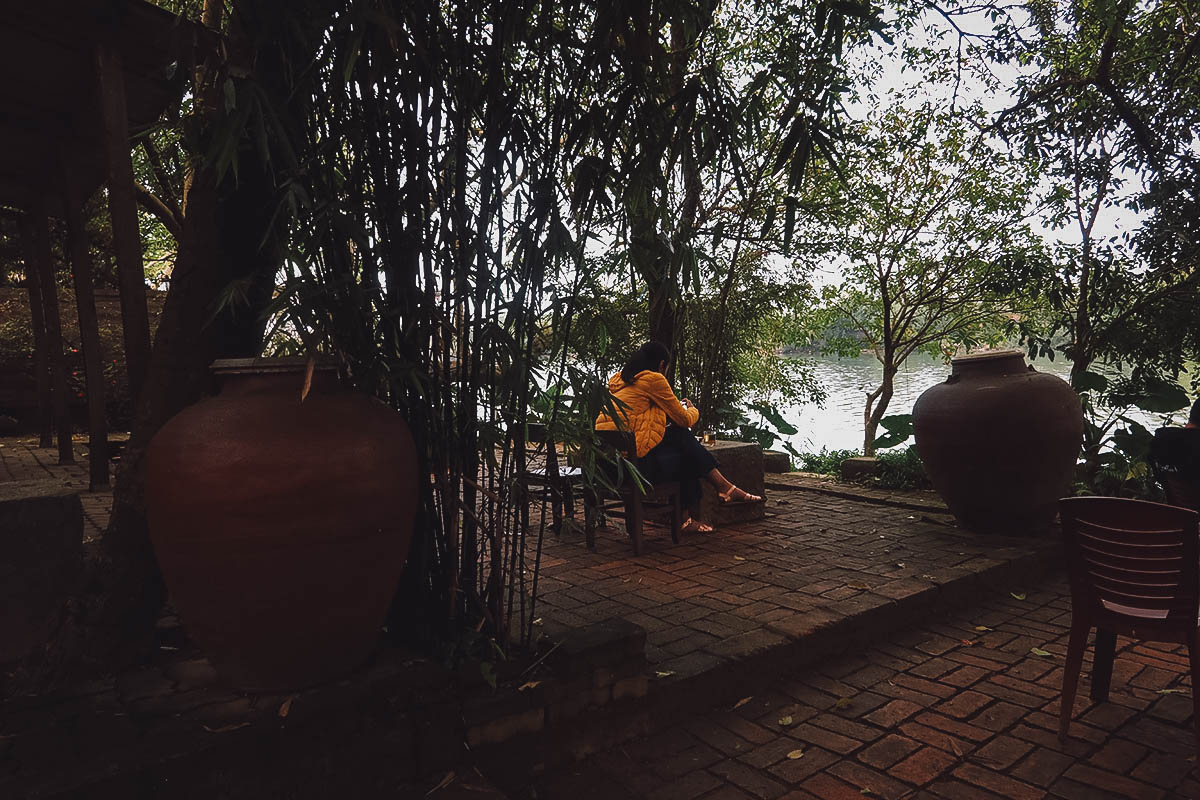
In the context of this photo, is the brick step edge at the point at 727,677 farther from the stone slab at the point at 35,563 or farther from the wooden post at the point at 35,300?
the wooden post at the point at 35,300

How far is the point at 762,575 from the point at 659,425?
1.12 meters

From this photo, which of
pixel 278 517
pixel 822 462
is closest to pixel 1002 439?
pixel 278 517

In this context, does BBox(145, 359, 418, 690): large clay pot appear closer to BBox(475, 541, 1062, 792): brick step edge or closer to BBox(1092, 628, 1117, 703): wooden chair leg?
BBox(475, 541, 1062, 792): brick step edge

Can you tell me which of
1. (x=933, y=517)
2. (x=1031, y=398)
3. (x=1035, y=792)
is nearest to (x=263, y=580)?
(x=1035, y=792)

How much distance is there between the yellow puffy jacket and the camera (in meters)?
4.66

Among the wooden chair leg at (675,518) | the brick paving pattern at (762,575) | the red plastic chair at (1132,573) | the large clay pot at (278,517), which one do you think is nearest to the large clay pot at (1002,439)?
the brick paving pattern at (762,575)

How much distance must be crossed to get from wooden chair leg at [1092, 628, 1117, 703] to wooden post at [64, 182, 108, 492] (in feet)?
19.9

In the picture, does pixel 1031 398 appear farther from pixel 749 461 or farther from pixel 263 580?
pixel 263 580

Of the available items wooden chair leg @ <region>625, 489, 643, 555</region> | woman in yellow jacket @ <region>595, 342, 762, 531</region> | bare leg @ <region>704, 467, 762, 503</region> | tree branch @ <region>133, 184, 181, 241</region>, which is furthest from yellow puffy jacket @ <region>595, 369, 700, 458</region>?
tree branch @ <region>133, 184, 181, 241</region>

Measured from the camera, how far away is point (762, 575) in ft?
13.5

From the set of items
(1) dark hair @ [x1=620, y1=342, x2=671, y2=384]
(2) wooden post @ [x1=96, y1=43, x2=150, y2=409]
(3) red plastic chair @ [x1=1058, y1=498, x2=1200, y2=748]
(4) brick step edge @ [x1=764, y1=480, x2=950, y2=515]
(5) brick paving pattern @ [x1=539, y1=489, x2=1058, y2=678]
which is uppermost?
(2) wooden post @ [x1=96, y1=43, x2=150, y2=409]

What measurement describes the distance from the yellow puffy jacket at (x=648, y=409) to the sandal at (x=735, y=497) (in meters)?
0.80

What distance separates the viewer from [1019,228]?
8.98 meters

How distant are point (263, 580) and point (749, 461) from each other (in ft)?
13.7
